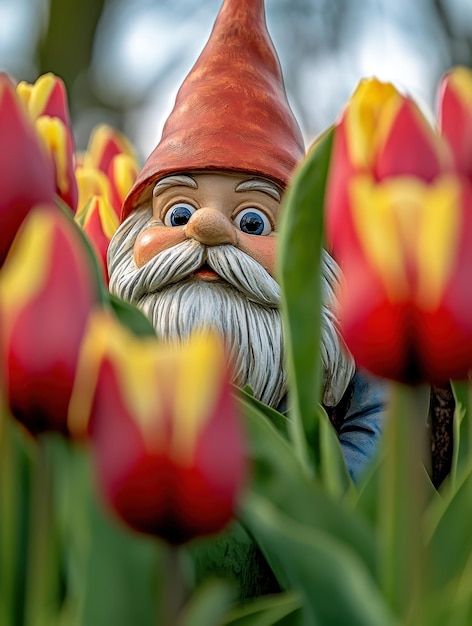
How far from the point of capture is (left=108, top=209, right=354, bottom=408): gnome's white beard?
1.13 metres

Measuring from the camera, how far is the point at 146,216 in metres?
1.26

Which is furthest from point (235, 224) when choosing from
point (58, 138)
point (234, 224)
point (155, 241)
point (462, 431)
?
point (462, 431)

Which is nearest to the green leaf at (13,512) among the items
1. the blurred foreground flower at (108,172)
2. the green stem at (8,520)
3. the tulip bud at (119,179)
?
the green stem at (8,520)

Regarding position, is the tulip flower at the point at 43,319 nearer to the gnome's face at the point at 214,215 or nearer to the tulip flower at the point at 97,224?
the tulip flower at the point at 97,224

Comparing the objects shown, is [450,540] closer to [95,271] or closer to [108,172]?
[95,271]

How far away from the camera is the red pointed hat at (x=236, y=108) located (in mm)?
1108

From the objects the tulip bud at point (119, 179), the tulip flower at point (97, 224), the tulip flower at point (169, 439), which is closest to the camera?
the tulip flower at point (169, 439)

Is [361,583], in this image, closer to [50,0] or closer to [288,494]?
[288,494]

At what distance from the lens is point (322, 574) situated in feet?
1.08

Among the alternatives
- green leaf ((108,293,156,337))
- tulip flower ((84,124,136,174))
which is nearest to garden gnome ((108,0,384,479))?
tulip flower ((84,124,136,174))

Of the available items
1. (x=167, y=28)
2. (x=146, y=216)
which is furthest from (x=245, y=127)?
(x=167, y=28)

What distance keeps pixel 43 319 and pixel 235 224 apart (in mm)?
910

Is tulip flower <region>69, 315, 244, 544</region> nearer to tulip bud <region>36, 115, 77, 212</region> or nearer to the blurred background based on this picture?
tulip bud <region>36, 115, 77, 212</region>

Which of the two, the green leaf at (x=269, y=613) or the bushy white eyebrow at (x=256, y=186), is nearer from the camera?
the green leaf at (x=269, y=613)
